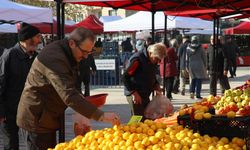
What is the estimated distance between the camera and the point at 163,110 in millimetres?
6609

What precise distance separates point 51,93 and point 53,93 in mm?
16

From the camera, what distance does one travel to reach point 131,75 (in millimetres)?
6523

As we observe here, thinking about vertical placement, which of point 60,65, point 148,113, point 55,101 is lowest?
point 148,113

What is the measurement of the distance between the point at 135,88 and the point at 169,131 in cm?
263

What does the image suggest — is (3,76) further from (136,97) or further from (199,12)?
(199,12)

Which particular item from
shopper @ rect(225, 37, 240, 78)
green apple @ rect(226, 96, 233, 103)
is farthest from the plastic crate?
shopper @ rect(225, 37, 240, 78)

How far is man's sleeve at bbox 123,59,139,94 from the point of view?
6477mm

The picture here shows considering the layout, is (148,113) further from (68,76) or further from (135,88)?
(68,76)

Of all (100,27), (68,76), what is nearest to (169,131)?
(68,76)

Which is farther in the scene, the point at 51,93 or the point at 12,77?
the point at 12,77

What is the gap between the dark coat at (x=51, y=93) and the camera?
3686 mm

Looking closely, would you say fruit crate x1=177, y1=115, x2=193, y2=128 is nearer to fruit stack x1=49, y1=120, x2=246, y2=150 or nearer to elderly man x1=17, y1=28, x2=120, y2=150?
fruit stack x1=49, y1=120, x2=246, y2=150

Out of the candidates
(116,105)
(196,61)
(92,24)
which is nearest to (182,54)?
(196,61)

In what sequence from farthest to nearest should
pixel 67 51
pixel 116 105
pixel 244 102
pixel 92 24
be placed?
pixel 92 24 < pixel 116 105 < pixel 244 102 < pixel 67 51
